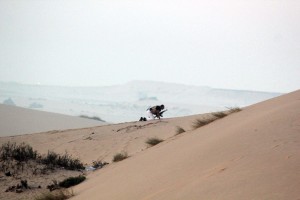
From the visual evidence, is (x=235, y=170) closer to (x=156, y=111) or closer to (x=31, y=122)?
(x=156, y=111)

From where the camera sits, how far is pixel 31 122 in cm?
3484

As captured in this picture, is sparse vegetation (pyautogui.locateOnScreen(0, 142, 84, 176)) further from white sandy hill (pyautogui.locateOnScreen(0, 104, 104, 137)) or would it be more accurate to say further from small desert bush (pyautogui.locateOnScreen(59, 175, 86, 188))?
white sandy hill (pyautogui.locateOnScreen(0, 104, 104, 137))

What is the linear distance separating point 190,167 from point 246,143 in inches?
25.2

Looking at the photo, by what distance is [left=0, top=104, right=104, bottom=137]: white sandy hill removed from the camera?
3210 cm

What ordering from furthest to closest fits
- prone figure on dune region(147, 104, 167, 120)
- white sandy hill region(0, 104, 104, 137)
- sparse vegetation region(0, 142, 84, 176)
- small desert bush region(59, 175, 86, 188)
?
white sandy hill region(0, 104, 104, 137) → prone figure on dune region(147, 104, 167, 120) → sparse vegetation region(0, 142, 84, 176) → small desert bush region(59, 175, 86, 188)

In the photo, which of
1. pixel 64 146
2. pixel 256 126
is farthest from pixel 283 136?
pixel 64 146

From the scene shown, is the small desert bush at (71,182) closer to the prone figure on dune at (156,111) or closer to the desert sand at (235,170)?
the desert sand at (235,170)

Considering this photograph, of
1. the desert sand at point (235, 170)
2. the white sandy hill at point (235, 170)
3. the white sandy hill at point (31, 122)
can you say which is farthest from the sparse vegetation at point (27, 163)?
the white sandy hill at point (31, 122)

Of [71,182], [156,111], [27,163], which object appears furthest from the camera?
[156,111]

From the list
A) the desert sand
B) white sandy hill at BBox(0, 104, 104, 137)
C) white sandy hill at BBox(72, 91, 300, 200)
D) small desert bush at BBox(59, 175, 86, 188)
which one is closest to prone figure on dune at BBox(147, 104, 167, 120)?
small desert bush at BBox(59, 175, 86, 188)

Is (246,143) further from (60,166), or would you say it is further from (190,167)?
(60,166)

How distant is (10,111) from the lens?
1470 inches

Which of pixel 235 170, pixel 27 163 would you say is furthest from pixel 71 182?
pixel 235 170

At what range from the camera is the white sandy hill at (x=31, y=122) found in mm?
32103
